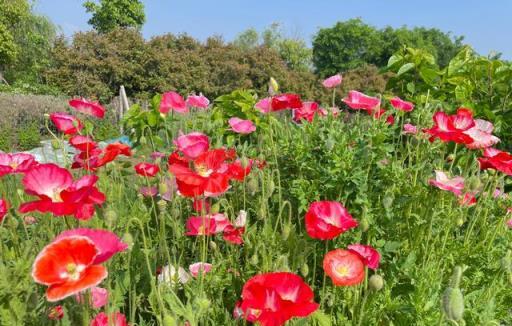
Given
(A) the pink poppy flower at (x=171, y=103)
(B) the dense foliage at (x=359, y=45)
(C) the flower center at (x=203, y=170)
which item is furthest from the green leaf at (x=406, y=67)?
(B) the dense foliage at (x=359, y=45)

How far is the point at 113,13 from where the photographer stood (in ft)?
98.8

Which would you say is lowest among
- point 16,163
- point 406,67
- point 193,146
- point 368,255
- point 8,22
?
point 368,255

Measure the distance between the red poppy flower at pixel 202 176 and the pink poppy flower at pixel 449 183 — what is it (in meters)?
0.79

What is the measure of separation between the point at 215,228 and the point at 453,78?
2.19m

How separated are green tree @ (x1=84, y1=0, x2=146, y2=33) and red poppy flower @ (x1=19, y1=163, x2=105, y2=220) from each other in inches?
1200

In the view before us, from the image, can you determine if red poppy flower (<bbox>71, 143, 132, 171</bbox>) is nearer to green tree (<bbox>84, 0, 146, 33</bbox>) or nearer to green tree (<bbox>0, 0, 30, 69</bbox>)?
green tree (<bbox>0, 0, 30, 69</bbox>)

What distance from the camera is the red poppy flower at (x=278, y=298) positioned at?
3.47 ft

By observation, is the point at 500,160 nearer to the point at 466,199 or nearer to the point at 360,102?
the point at 466,199

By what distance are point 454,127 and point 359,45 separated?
47.4 metres

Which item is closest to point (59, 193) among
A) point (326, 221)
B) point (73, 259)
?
point (73, 259)

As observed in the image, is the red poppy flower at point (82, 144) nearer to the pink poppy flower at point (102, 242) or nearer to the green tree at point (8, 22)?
the pink poppy flower at point (102, 242)

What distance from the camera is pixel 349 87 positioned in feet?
75.0

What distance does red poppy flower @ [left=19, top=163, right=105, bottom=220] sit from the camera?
1.16 metres

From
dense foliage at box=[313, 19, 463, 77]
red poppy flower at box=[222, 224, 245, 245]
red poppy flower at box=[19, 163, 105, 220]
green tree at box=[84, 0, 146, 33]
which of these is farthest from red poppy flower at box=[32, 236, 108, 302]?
dense foliage at box=[313, 19, 463, 77]
